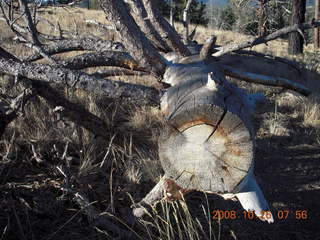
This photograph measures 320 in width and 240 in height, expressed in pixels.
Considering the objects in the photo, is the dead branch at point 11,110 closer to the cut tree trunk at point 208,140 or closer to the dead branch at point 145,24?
the cut tree trunk at point 208,140

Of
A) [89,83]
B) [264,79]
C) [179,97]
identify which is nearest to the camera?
[179,97]

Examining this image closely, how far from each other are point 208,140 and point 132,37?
1064 mm

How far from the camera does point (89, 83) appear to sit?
92.8 inches

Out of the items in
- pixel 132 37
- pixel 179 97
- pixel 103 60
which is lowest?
pixel 179 97

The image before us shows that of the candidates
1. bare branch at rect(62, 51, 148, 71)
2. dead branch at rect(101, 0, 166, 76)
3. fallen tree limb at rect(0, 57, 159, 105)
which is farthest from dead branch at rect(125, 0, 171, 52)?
fallen tree limb at rect(0, 57, 159, 105)

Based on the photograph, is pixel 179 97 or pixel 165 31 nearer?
pixel 179 97

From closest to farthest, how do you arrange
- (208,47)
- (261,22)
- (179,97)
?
(179,97) → (208,47) → (261,22)

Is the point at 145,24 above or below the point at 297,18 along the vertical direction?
above

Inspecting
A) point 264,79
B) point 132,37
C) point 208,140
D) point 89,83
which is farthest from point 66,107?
point 264,79

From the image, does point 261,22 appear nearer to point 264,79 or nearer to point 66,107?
point 264,79

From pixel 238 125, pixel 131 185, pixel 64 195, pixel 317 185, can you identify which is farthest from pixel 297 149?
pixel 64 195

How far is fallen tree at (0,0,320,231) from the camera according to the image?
1871 mm

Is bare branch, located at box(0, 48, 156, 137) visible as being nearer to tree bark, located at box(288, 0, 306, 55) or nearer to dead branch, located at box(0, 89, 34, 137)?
dead branch, located at box(0, 89, 34, 137)

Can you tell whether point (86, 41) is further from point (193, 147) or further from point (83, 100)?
point (193, 147)
